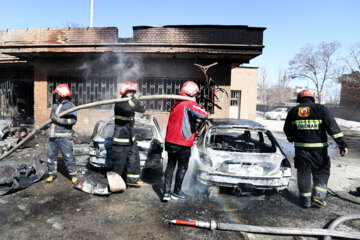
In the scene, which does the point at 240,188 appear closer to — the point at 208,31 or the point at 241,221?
the point at 241,221

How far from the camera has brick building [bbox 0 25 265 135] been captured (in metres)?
7.91

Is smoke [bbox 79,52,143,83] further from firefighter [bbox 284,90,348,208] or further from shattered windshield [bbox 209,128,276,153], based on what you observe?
firefighter [bbox 284,90,348,208]

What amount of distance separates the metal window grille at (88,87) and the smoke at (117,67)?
288mm

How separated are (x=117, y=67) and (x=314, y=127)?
292 inches

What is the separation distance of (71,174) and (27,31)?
926cm

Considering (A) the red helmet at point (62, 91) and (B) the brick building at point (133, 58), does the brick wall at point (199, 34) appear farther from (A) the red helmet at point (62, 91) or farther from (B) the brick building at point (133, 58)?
(A) the red helmet at point (62, 91)

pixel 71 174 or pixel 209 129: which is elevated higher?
pixel 209 129

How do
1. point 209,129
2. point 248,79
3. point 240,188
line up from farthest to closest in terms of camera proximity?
point 248,79 → point 209,129 → point 240,188

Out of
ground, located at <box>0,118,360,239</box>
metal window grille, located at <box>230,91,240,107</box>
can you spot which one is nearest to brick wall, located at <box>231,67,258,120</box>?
metal window grille, located at <box>230,91,240,107</box>

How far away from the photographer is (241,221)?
3031 mm

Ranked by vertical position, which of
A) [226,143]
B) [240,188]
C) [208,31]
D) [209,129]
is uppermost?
[208,31]

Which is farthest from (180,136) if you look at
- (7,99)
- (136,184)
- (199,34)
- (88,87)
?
(7,99)

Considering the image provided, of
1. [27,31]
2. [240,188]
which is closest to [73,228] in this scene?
[240,188]

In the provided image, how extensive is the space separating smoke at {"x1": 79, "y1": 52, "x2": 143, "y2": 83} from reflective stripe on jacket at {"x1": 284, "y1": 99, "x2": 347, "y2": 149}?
654 centimetres
